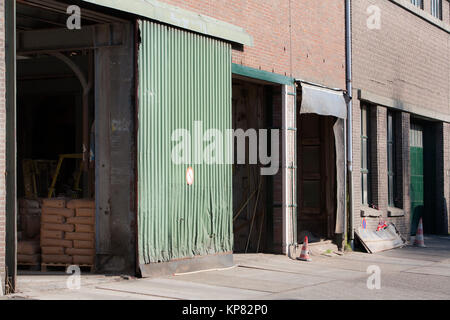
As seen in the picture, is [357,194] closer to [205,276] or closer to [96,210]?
[205,276]

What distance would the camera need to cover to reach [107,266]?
35.5ft

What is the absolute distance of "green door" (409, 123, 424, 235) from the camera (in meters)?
22.0

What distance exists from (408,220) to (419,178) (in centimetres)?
292

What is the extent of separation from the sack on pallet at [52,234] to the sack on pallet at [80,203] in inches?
18.8

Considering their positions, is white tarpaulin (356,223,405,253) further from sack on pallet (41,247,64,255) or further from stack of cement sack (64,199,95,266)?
sack on pallet (41,247,64,255)

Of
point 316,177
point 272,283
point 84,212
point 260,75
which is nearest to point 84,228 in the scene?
point 84,212

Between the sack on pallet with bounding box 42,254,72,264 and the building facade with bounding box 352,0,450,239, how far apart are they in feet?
27.6

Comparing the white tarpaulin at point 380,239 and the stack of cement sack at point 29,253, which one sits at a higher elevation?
the stack of cement sack at point 29,253

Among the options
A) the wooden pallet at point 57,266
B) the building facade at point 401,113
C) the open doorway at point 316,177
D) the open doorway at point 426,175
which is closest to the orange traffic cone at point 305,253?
the open doorway at point 316,177

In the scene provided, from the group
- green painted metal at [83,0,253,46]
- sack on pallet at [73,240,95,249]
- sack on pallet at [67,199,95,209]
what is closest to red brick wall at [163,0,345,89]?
→ green painted metal at [83,0,253,46]

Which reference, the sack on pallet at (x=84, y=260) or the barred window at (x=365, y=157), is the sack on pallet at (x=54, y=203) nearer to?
the sack on pallet at (x=84, y=260)

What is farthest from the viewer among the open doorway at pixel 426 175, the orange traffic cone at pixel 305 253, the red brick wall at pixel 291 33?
the open doorway at pixel 426 175

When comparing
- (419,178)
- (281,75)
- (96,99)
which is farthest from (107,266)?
(419,178)

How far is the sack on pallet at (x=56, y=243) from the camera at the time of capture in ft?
36.6
